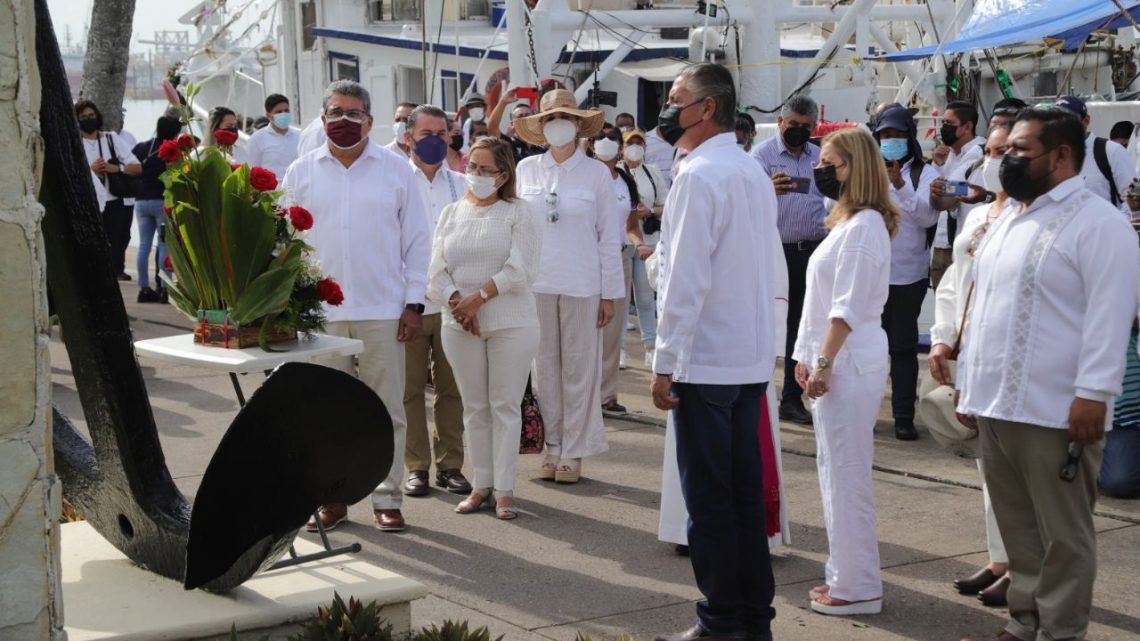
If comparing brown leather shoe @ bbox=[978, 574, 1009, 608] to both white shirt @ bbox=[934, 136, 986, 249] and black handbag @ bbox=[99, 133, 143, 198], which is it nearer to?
white shirt @ bbox=[934, 136, 986, 249]

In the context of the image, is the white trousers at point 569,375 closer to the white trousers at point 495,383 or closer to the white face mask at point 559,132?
the white trousers at point 495,383


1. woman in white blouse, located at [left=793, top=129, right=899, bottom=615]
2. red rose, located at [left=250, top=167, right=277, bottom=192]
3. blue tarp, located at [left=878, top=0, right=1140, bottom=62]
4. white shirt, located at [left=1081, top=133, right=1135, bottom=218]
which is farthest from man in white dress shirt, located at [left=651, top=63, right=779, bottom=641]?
blue tarp, located at [left=878, top=0, right=1140, bottom=62]

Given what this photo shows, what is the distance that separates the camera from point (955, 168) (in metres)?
9.70

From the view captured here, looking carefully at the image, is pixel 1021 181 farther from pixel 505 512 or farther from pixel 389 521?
pixel 389 521

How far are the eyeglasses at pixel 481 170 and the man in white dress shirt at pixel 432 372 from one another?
1.75ft

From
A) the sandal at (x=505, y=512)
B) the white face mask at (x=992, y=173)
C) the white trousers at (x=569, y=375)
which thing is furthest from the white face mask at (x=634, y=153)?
the white face mask at (x=992, y=173)

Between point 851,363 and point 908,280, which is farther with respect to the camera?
point 908,280

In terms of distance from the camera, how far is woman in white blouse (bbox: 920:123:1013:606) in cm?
569

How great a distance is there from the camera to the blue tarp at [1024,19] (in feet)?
35.7

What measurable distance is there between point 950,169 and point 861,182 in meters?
4.43

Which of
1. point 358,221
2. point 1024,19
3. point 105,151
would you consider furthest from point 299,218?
point 105,151

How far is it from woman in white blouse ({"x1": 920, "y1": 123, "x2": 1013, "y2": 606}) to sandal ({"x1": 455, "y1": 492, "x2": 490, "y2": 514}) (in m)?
2.53

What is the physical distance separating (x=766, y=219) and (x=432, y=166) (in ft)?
9.84

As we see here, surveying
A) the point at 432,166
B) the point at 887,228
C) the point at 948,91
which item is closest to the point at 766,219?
the point at 887,228
